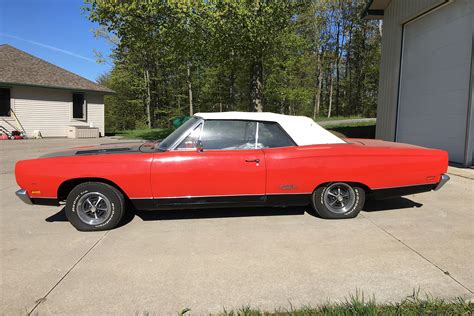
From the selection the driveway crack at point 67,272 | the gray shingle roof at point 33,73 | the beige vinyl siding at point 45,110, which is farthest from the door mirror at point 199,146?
the beige vinyl siding at point 45,110

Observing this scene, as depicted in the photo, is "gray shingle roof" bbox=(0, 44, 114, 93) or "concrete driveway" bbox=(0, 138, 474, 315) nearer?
"concrete driveway" bbox=(0, 138, 474, 315)

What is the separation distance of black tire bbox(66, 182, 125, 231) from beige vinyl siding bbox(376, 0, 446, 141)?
33.0ft

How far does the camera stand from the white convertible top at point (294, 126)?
4.61 m

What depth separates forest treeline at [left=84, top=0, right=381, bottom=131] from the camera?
12.9m

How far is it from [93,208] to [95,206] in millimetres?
35

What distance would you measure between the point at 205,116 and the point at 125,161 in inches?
45.8

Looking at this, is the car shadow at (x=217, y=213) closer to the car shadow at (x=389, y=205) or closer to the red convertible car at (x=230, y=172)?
the red convertible car at (x=230, y=172)

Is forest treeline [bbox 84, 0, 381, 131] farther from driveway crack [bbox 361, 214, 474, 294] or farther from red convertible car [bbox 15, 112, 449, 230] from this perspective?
driveway crack [bbox 361, 214, 474, 294]

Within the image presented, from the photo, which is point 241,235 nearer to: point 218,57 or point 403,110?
point 403,110

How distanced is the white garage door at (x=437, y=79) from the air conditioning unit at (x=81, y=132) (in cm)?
1771

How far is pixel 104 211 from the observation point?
432 cm

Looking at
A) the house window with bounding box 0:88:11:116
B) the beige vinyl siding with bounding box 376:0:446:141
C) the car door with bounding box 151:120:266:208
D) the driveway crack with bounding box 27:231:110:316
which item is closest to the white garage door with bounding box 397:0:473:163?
the beige vinyl siding with bounding box 376:0:446:141

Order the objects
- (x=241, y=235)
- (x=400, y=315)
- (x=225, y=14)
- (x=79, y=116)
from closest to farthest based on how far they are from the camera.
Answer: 1. (x=400, y=315)
2. (x=241, y=235)
3. (x=225, y=14)
4. (x=79, y=116)

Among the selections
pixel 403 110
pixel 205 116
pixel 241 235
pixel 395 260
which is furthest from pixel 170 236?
pixel 403 110
